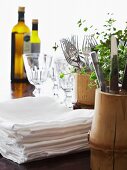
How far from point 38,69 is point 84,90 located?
33cm

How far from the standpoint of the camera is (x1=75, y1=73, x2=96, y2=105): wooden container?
4.31 ft

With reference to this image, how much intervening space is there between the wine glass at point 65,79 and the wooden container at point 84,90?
0.19 ft

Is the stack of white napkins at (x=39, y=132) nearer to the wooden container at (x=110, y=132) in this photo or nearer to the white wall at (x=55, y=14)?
the wooden container at (x=110, y=132)

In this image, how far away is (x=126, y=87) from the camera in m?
0.83

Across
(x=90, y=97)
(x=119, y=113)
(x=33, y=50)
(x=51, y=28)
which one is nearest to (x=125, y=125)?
(x=119, y=113)

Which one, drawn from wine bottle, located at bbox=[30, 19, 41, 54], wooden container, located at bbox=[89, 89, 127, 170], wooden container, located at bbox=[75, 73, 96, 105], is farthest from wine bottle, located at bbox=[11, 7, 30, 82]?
wooden container, located at bbox=[89, 89, 127, 170]

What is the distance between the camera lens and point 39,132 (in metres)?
0.90

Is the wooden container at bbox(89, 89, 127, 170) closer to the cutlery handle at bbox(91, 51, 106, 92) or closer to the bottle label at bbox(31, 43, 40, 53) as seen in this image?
the cutlery handle at bbox(91, 51, 106, 92)

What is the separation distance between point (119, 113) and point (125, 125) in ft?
0.09

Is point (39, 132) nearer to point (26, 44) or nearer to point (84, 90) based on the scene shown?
point (84, 90)

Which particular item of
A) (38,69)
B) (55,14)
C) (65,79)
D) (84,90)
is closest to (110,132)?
(84,90)

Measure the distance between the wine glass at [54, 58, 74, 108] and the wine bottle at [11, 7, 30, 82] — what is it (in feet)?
1.44

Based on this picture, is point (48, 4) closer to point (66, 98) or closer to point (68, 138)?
point (66, 98)

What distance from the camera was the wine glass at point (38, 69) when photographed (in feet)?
5.21
